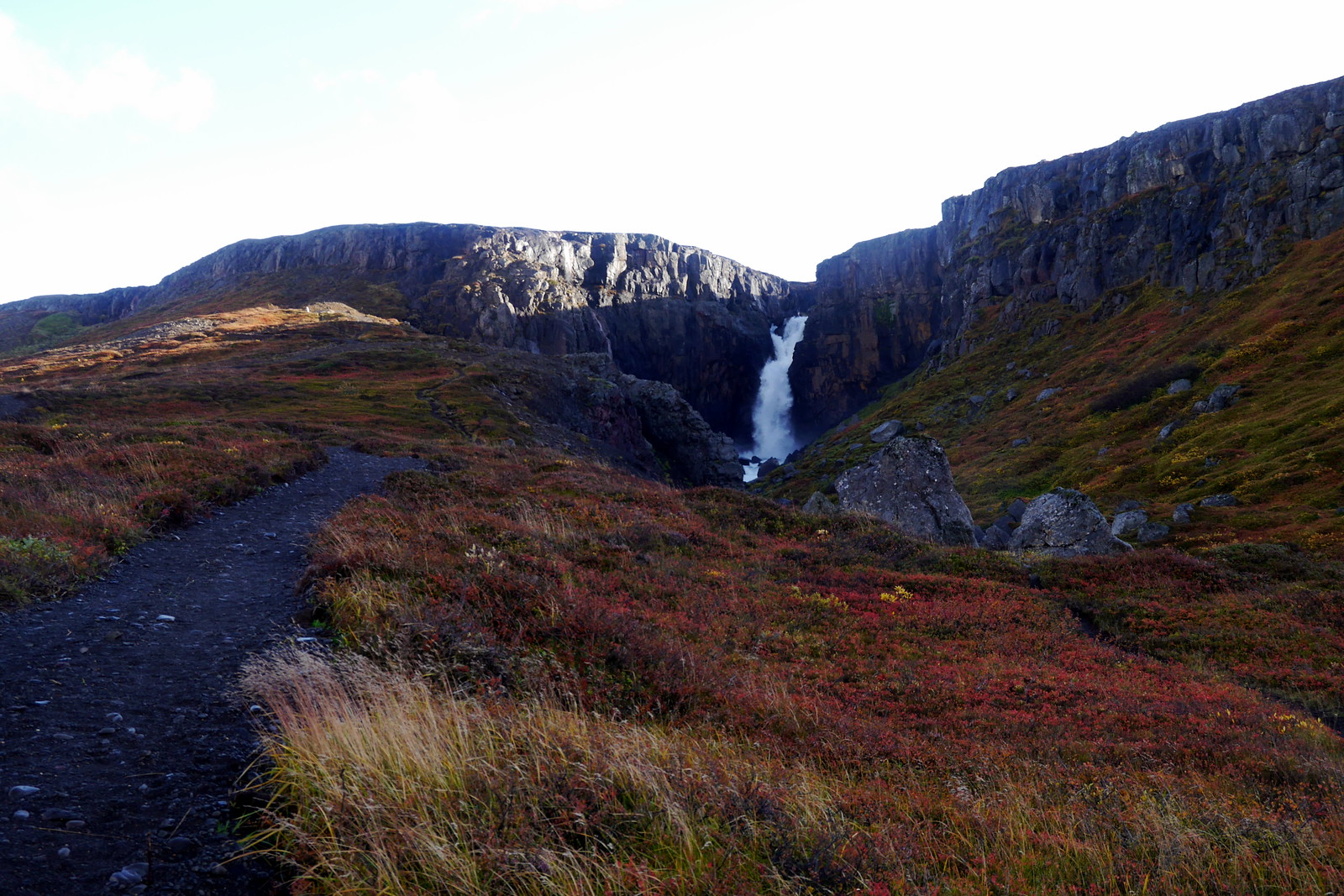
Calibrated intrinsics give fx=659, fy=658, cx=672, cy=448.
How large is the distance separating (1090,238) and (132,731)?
99392 mm

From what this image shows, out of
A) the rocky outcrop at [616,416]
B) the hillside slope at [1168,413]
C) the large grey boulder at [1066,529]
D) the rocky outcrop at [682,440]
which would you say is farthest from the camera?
the rocky outcrop at [682,440]

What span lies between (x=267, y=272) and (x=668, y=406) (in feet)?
362

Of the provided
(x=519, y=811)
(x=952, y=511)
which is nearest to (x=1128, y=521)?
(x=952, y=511)

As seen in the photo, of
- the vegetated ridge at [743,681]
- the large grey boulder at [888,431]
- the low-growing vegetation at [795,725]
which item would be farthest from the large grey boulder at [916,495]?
the large grey boulder at [888,431]

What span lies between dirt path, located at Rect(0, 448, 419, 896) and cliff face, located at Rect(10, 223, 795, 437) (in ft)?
347

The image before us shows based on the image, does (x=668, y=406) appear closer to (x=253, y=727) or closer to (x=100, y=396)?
(x=100, y=396)

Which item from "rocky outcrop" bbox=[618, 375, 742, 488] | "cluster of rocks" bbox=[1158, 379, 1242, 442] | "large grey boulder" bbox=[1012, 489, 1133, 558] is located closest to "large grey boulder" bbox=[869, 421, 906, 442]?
"rocky outcrop" bbox=[618, 375, 742, 488]

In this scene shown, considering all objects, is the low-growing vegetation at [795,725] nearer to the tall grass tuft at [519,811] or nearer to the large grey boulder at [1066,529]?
the tall grass tuft at [519,811]

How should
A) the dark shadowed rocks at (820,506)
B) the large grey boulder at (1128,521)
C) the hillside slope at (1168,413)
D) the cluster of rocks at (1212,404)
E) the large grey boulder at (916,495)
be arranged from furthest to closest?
the cluster of rocks at (1212,404), the hillside slope at (1168,413), the large grey boulder at (1128,521), the large grey boulder at (916,495), the dark shadowed rocks at (820,506)

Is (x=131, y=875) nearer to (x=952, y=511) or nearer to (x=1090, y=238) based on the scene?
(x=952, y=511)

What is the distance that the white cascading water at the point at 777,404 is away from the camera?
115 metres

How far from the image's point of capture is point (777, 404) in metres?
125

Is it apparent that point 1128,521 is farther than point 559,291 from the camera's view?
No

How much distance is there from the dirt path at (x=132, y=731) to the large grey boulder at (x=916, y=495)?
2251 centimetres
